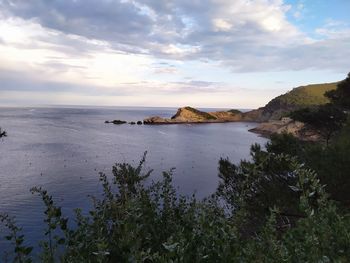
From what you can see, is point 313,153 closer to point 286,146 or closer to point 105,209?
point 286,146

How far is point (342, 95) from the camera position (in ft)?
135

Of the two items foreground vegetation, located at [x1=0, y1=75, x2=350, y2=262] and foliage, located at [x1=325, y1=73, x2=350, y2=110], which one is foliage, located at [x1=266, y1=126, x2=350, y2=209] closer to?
foreground vegetation, located at [x1=0, y1=75, x2=350, y2=262]

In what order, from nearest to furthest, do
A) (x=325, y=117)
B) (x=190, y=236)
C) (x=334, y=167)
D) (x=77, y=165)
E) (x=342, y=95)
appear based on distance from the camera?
(x=190, y=236) → (x=334, y=167) → (x=342, y=95) → (x=325, y=117) → (x=77, y=165)

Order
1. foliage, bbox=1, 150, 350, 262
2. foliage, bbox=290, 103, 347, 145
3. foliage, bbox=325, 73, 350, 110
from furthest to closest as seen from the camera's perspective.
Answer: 1. foliage, bbox=290, 103, 347, 145
2. foliage, bbox=325, 73, 350, 110
3. foliage, bbox=1, 150, 350, 262

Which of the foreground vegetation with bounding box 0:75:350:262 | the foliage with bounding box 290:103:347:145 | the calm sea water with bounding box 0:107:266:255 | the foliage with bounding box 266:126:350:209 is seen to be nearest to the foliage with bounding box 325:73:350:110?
the foliage with bounding box 290:103:347:145

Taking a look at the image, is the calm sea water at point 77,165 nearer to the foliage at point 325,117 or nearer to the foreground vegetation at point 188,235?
the foliage at point 325,117

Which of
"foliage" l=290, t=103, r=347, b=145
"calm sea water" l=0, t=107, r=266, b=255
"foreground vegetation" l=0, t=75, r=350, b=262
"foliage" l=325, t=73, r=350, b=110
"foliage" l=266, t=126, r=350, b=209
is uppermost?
"foliage" l=325, t=73, r=350, b=110

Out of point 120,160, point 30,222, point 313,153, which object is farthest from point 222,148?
point 313,153

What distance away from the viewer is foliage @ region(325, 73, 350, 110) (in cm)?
3962

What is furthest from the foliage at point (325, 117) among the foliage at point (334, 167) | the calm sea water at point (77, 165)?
the foliage at point (334, 167)

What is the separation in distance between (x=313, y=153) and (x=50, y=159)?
5446 centimetres

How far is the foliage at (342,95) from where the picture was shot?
39.6 m

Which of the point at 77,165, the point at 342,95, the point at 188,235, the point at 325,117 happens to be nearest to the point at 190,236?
the point at 188,235

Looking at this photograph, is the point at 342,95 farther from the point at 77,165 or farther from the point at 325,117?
the point at 77,165
